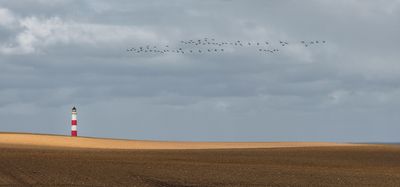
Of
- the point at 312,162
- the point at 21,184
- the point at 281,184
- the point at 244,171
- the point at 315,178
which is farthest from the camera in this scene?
the point at 312,162

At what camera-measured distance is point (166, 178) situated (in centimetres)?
3534

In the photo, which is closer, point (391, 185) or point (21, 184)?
point (21, 184)

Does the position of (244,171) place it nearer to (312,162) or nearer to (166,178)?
(166,178)

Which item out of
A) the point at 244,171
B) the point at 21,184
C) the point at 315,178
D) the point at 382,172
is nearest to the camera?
the point at 21,184

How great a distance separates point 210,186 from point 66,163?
12980 mm

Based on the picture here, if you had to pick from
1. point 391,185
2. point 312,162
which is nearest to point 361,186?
point 391,185

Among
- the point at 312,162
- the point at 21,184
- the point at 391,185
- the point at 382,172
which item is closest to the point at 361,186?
the point at 391,185

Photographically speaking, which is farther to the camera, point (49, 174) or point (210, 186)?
point (49, 174)

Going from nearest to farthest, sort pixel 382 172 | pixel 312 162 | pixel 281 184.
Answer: pixel 281 184, pixel 382 172, pixel 312 162

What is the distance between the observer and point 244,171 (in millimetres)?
40656

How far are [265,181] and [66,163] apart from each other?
12319 millimetres

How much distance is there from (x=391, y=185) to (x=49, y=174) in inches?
555

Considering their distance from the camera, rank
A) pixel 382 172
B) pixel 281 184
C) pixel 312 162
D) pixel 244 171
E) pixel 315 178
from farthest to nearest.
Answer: pixel 312 162 < pixel 382 172 < pixel 244 171 < pixel 315 178 < pixel 281 184

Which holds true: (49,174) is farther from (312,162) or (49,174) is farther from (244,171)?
(312,162)
